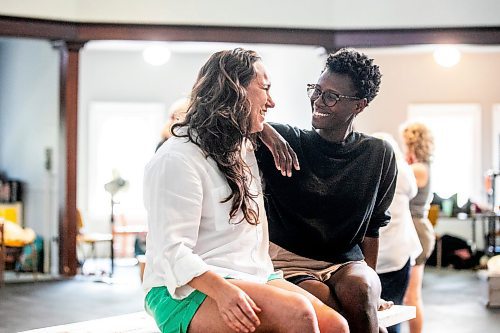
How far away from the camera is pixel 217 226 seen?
2.59m

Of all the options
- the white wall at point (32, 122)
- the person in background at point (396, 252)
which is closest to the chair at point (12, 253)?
the white wall at point (32, 122)

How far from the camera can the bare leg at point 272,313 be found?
2416 millimetres

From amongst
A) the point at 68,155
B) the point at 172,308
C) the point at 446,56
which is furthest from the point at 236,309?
the point at 446,56

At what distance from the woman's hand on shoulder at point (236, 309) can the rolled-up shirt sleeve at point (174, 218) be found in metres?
0.09

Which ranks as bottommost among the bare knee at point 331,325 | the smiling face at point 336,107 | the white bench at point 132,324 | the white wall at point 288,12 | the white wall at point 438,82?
the white bench at point 132,324

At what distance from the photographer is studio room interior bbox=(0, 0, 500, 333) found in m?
8.67

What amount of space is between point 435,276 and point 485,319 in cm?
286

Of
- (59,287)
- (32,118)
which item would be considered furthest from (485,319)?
(32,118)

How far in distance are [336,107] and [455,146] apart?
9.28 m

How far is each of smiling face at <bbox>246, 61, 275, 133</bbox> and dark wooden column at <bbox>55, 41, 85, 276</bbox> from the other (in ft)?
21.4

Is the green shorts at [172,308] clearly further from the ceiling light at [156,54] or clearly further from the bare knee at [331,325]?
the ceiling light at [156,54]

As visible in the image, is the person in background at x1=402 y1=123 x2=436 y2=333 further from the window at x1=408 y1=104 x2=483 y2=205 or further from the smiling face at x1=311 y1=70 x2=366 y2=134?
the window at x1=408 y1=104 x2=483 y2=205

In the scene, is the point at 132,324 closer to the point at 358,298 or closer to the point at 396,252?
the point at 358,298

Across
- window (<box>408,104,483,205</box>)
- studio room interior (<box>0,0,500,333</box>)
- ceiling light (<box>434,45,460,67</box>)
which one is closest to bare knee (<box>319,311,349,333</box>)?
studio room interior (<box>0,0,500,333</box>)
